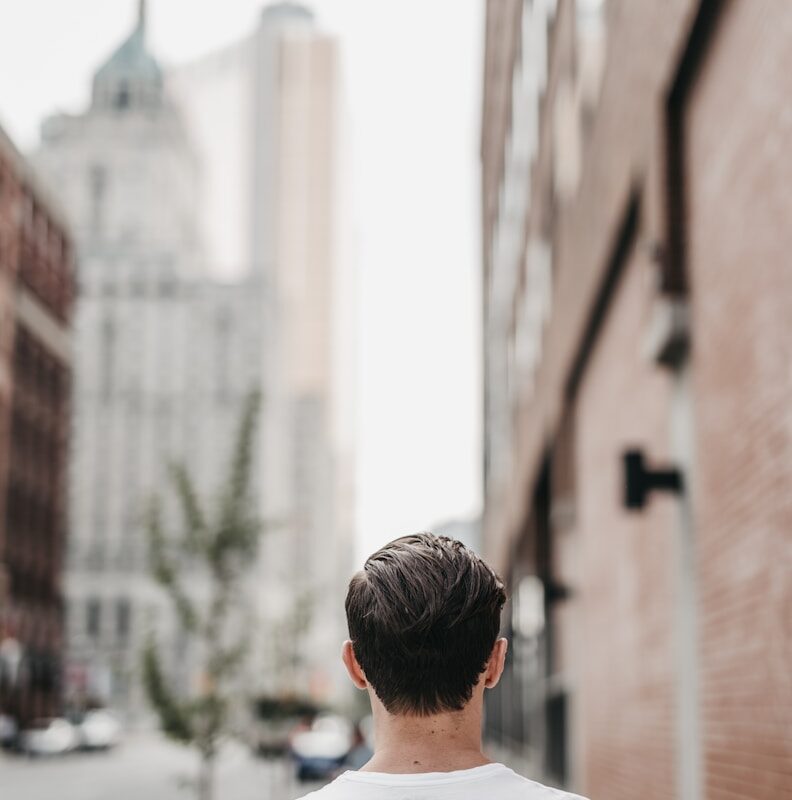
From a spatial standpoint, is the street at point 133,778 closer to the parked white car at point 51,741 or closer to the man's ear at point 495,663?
the parked white car at point 51,741

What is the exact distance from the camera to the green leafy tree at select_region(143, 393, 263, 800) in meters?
19.0

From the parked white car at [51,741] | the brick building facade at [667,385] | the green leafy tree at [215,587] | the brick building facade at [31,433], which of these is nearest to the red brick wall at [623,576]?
the brick building facade at [667,385]

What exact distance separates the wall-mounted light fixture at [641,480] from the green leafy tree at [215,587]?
10393 millimetres

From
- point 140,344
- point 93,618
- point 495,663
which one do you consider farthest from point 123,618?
point 495,663

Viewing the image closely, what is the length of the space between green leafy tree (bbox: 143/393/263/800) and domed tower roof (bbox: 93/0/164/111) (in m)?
123

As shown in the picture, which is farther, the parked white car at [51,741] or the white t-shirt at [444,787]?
the parked white car at [51,741]

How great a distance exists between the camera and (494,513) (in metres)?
41.4

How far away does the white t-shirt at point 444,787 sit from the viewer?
2402 mm

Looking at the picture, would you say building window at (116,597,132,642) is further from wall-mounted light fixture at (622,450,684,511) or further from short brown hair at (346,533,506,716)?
short brown hair at (346,533,506,716)

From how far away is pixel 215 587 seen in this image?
21.4 meters

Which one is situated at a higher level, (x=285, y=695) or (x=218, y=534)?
(x=218, y=534)

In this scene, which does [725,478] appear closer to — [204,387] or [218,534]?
[218,534]

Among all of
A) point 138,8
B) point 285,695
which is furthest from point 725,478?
point 138,8

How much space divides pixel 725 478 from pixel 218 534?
13.6m
